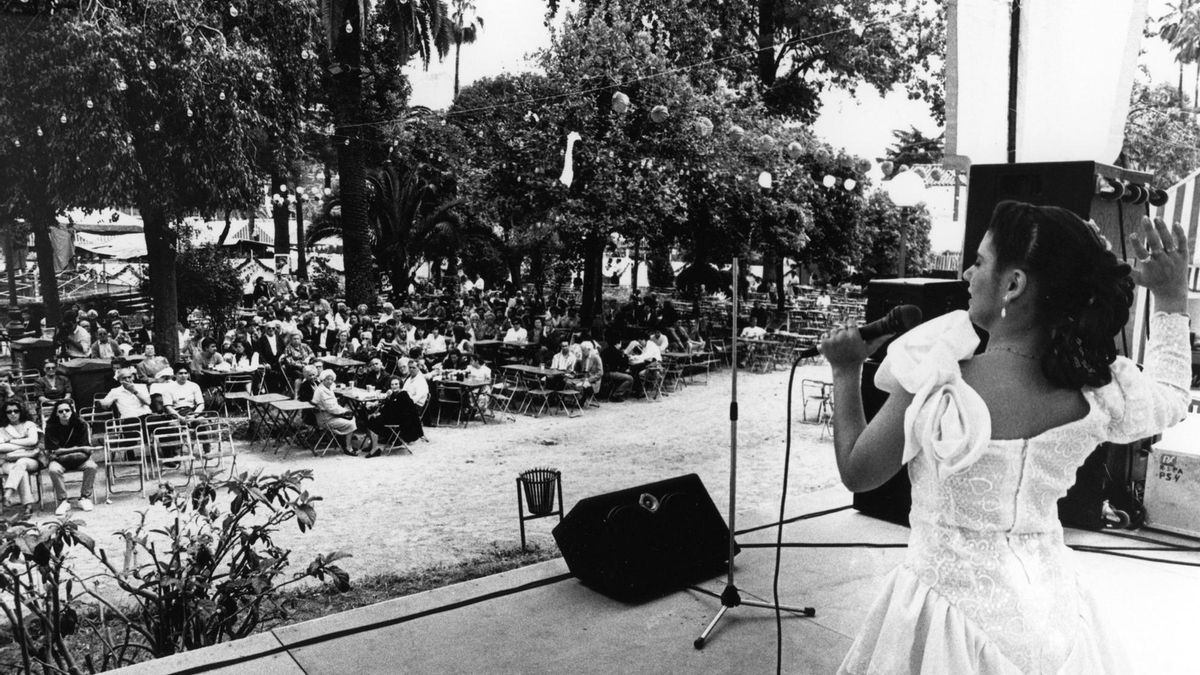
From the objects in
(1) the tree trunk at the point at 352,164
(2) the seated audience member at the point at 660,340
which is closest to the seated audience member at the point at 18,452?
(1) the tree trunk at the point at 352,164

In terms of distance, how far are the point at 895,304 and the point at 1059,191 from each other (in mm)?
1002

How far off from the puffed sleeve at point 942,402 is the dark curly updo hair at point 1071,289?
14 cm

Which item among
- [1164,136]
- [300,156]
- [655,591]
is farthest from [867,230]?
[655,591]

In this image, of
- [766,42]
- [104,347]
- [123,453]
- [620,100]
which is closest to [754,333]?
[766,42]

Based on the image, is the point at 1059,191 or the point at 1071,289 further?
the point at 1059,191

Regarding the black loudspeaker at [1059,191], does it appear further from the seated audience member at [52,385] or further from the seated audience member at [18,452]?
the seated audience member at [52,385]

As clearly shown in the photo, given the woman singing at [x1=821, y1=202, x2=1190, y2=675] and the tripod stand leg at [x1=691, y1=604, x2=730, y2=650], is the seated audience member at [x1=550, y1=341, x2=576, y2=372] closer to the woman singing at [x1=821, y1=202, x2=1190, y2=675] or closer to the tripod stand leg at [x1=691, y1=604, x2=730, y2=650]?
the tripod stand leg at [x1=691, y1=604, x2=730, y2=650]

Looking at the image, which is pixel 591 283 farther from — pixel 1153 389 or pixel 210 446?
pixel 1153 389

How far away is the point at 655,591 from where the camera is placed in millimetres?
3777

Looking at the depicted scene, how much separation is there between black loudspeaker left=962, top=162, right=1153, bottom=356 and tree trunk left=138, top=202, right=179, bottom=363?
284 inches

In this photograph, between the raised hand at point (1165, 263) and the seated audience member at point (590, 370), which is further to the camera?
the seated audience member at point (590, 370)

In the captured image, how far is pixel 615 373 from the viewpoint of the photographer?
39.9 ft

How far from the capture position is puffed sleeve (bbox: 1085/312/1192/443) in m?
1.52

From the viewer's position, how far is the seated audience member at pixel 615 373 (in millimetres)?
12141
